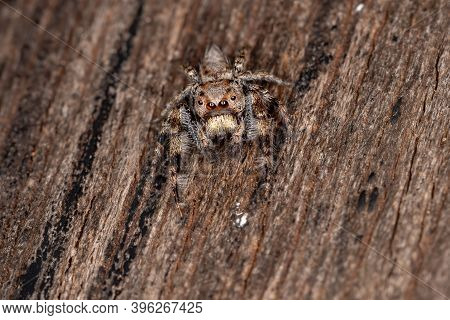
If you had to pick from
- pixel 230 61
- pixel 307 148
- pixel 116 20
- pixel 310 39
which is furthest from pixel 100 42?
pixel 307 148

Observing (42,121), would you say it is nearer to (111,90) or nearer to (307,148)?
(111,90)

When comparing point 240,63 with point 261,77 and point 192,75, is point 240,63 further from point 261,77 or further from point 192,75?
point 192,75

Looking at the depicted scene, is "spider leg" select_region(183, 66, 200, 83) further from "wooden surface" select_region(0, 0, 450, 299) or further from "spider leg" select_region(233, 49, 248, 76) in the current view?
"spider leg" select_region(233, 49, 248, 76)

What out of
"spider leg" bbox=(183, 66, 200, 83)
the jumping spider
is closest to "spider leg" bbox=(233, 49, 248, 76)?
the jumping spider

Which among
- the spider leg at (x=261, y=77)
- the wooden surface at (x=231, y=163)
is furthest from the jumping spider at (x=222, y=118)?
the wooden surface at (x=231, y=163)

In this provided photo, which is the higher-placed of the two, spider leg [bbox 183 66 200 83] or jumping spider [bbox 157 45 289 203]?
spider leg [bbox 183 66 200 83]

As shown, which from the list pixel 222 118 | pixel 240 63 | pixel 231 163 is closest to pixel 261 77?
pixel 240 63

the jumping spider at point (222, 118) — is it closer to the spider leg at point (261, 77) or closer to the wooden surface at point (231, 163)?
the spider leg at point (261, 77)
